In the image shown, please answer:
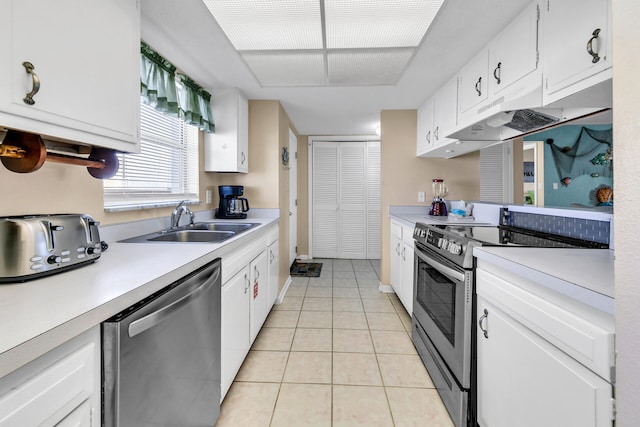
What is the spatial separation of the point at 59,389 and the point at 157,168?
176cm

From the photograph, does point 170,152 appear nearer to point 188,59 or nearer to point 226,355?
point 188,59

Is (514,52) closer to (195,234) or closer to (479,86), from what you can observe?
(479,86)

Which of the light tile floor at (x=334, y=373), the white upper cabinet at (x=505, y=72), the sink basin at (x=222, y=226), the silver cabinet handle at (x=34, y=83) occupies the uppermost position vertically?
the white upper cabinet at (x=505, y=72)

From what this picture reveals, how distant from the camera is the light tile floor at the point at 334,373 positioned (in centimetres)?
148

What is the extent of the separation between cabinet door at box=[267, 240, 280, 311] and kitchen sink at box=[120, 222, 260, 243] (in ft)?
1.40

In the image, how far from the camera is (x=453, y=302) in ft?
4.96

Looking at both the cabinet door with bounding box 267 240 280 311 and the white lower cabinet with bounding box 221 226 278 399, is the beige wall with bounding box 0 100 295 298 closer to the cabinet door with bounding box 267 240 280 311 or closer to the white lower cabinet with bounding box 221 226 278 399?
the cabinet door with bounding box 267 240 280 311

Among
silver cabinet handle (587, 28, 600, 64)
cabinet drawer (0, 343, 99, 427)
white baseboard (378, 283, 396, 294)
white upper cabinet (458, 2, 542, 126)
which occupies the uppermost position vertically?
white upper cabinet (458, 2, 542, 126)

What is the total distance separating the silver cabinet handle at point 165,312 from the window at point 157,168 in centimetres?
76

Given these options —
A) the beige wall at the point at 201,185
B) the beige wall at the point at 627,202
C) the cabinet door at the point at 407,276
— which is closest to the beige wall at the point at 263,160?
the beige wall at the point at 201,185

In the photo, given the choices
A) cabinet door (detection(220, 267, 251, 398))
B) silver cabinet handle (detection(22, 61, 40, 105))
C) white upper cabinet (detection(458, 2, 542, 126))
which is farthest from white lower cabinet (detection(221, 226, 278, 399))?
white upper cabinet (detection(458, 2, 542, 126))

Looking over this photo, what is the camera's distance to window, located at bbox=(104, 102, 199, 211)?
168 cm

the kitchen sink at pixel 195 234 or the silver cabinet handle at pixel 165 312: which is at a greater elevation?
the kitchen sink at pixel 195 234

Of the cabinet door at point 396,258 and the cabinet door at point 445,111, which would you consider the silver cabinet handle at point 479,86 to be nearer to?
the cabinet door at point 445,111
